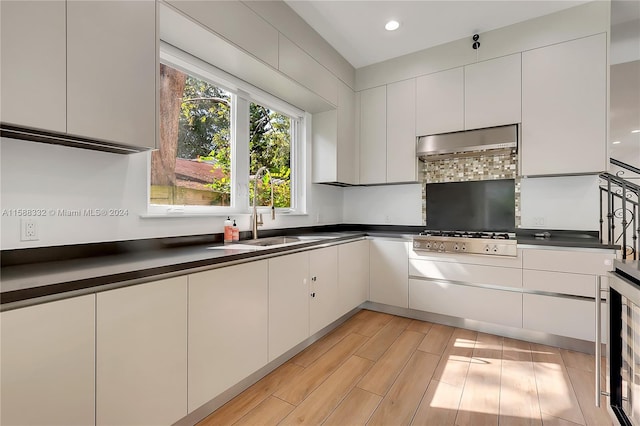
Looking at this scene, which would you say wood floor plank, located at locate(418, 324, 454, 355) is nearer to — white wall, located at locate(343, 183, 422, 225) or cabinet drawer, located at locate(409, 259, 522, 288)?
cabinet drawer, located at locate(409, 259, 522, 288)

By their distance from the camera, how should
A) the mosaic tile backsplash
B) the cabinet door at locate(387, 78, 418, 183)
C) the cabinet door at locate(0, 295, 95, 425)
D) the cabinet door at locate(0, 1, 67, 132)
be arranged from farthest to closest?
the cabinet door at locate(387, 78, 418, 183), the mosaic tile backsplash, the cabinet door at locate(0, 1, 67, 132), the cabinet door at locate(0, 295, 95, 425)

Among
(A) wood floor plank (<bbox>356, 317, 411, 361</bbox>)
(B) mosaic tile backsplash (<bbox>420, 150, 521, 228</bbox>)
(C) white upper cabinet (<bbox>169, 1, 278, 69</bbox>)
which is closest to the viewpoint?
(C) white upper cabinet (<bbox>169, 1, 278, 69</bbox>)

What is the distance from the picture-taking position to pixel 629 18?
2.72 m

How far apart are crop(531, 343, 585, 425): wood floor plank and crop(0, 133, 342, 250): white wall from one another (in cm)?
254

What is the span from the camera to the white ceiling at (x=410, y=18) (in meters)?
2.53

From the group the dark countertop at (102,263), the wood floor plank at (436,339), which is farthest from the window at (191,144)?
the wood floor plank at (436,339)

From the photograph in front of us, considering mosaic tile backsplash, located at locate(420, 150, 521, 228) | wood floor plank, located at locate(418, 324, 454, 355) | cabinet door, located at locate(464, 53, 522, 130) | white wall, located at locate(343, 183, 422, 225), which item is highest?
cabinet door, located at locate(464, 53, 522, 130)

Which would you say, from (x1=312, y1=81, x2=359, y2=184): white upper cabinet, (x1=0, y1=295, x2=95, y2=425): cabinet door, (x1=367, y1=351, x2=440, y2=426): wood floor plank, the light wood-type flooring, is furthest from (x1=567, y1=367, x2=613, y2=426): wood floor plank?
(x1=312, y1=81, x2=359, y2=184): white upper cabinet

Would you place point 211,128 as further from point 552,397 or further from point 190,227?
point 552,397

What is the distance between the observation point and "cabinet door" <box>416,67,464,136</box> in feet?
10.0

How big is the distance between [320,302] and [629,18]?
385 cm

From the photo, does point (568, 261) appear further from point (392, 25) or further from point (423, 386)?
point (392, 25)

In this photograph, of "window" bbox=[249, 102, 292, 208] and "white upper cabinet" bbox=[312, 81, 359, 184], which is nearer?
"window" bbox=[249, 102, 292, 208]

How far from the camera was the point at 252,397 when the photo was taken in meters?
1.80
